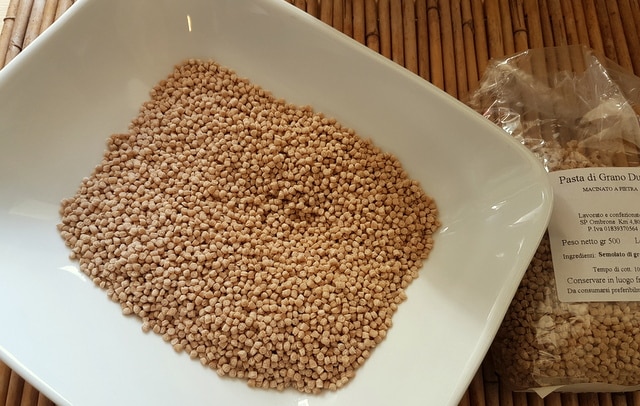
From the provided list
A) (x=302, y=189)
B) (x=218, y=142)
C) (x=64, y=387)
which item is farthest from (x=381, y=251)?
(x=64, y=387)

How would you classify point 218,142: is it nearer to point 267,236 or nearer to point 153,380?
point 267,236

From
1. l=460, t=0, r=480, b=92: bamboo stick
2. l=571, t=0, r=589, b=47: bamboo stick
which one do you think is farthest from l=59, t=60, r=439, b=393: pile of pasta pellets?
l=571, t=0, r=589, b=47: bamboo stick

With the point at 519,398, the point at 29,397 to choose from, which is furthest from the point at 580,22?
the point at 29,397

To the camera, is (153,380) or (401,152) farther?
(401,152)

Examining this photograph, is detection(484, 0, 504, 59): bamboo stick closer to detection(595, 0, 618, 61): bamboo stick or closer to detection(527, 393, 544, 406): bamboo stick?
detection(595, 0, 618, 61): bamboo stick

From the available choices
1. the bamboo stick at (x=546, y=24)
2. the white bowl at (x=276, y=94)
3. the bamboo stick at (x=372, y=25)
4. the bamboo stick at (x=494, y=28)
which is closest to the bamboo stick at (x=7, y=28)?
the white bowl at (x=276, y=94)

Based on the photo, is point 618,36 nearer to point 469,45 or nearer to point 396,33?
point 469,45

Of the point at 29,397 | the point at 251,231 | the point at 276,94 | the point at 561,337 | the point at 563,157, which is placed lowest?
the point at 29,397
